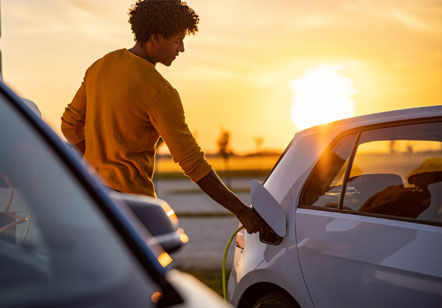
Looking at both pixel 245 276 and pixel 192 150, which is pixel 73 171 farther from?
pixel 245 276

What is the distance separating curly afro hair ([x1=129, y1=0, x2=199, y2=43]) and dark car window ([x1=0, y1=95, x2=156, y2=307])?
1949mm

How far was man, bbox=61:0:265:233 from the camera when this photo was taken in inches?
130

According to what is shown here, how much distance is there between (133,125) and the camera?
3.31 m

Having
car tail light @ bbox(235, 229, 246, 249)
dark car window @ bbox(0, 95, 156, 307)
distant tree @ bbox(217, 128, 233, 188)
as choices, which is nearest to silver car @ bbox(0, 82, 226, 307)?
dark car window @ bbox(0, 95, 156, 307)

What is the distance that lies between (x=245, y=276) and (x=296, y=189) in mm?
576

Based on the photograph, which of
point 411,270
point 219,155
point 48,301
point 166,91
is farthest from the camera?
point 219,155

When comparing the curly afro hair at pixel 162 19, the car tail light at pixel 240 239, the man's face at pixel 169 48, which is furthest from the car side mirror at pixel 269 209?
the curly afro hair at pixel 162 19

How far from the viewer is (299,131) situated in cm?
362

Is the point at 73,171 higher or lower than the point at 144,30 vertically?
lower

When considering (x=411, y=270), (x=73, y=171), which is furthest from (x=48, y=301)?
(x=411, y=270)

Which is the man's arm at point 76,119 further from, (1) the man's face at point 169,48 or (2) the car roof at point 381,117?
(2) the car roof at point 381,117

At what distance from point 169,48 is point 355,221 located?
4.55ft

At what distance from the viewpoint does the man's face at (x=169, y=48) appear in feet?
11.6

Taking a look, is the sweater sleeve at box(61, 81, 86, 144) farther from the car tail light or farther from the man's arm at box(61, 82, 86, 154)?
the car tail light
